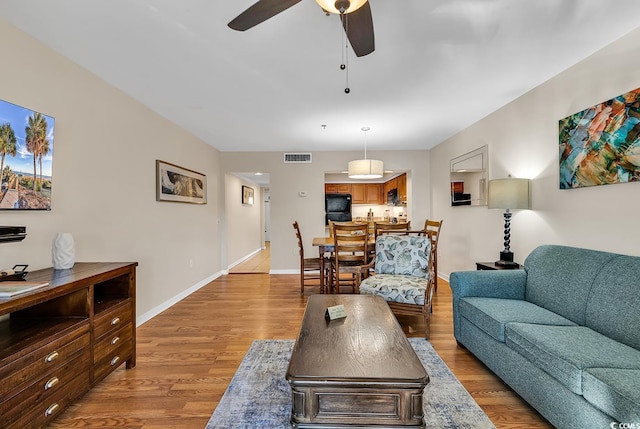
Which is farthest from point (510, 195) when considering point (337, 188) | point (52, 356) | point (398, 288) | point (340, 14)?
point (337, 188)

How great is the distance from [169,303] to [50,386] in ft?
7.55

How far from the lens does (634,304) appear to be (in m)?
1.67

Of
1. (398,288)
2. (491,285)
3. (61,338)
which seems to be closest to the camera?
(61,338)

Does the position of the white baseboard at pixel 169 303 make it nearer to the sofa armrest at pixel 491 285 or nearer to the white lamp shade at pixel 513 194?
the sofa armrest at pixel 491 285

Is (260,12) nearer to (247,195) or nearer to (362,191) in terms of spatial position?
(247,195)

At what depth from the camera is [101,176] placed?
106 inches

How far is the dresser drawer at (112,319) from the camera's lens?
6.31ft

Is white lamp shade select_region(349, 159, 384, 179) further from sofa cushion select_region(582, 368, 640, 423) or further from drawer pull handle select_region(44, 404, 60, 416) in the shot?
drawer pull handle select_region(44, 404, 60, 416)

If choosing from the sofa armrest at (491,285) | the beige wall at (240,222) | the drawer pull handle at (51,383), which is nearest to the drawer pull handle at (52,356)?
the drawer pull handle at (51,383)

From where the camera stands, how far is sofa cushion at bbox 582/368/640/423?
1.18 metres

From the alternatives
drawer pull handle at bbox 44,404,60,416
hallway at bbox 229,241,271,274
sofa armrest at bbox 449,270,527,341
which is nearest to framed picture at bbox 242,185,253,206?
hallway at bbox 229,241,271,274

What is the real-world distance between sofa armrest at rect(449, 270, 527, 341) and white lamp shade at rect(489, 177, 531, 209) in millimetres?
733

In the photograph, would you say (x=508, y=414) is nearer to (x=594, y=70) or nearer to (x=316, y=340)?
(x=316, y=340)

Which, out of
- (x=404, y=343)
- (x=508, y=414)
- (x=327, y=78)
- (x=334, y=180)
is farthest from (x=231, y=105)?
(x=334, y=180)
